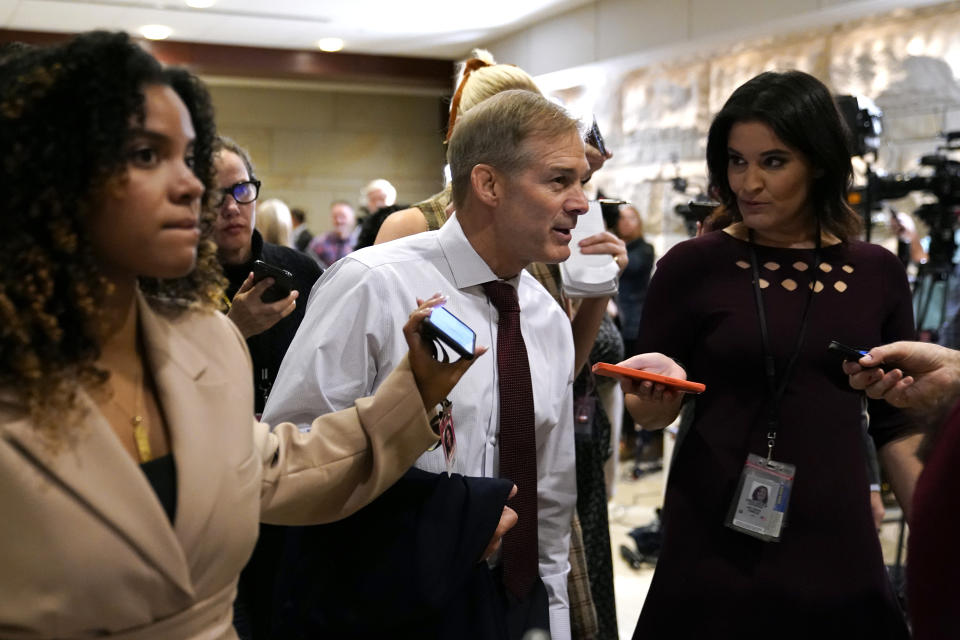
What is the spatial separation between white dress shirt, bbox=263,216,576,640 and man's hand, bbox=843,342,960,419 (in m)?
0.56

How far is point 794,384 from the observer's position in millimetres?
1808

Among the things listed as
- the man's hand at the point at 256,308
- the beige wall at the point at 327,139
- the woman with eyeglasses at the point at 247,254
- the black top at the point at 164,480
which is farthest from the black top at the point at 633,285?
the beige wall at the point at 327,139

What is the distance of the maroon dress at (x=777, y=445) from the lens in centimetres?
176

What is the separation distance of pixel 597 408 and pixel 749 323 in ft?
3.35

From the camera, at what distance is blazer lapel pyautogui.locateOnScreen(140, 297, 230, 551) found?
1.10 meters

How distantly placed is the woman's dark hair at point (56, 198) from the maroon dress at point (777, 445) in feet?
3.77

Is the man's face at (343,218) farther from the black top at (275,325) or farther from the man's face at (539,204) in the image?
the man's face at (539,204)

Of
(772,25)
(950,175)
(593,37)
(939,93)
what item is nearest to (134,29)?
(593,37)

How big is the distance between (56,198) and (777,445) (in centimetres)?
131

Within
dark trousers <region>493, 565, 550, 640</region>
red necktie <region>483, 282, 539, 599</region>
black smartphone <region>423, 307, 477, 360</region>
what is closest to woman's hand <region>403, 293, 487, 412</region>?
black smartphone <region>423, 307, 477, 360</region>

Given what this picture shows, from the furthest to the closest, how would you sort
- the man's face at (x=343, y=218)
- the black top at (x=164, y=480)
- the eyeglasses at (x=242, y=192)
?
the man's face at (x=343, y=218) < the eyeglasses at (x=242, y=192) < the black top at (x=164, y=480)

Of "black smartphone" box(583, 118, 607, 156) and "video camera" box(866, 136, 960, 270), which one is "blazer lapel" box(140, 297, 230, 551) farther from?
"video camera" box(866, 136, 960, 270)

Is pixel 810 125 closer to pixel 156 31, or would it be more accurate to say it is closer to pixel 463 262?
pixel 463 262

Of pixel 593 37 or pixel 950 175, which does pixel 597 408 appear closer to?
pixel 950 175
